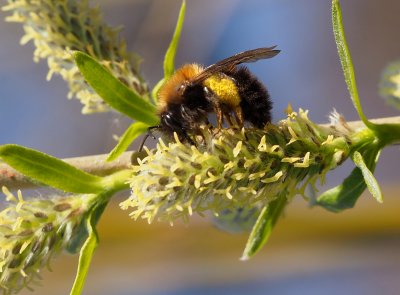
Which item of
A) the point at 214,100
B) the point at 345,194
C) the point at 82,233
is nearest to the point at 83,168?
the point at 82,233

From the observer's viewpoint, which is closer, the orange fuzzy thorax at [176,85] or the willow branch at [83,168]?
the orange fuzzy thorax at [176,85]

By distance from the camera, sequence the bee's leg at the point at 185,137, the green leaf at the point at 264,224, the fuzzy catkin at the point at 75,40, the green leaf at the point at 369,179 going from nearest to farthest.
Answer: the green leaf at the point at 369,179, the bee's leg at the point at 185,137, the green leaf at the point at 264,224, the fuzzy catkin at the point at 75,40

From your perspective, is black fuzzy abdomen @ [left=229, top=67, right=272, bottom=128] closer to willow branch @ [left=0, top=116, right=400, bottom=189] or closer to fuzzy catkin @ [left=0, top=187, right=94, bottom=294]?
willow branch @ [left=0, top=116, right=400, bottom=189]

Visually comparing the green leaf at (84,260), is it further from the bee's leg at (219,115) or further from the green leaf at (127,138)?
the bee's leg at (219,115)

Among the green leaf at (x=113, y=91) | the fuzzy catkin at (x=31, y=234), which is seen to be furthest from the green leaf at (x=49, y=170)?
the green leaf at (x=113, y=91)

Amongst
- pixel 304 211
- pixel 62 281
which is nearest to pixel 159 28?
pixel 304 211

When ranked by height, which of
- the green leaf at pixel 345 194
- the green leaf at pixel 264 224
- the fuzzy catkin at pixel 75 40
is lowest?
the green leaf at pixel 345 194

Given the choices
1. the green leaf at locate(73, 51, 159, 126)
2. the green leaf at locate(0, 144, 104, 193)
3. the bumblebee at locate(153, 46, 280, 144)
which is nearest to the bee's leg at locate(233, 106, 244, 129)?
the bumblebee at locate(153, 46, 280, 144)
